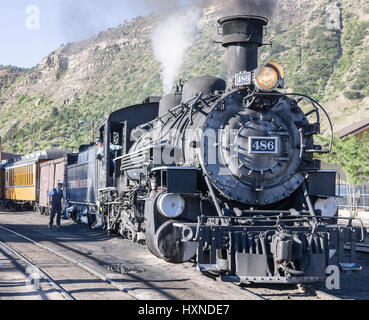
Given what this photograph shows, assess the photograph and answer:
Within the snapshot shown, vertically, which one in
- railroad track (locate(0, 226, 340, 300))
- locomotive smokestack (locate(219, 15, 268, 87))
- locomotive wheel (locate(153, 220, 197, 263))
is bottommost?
railroad track (locate(0, 226, 340, 300))

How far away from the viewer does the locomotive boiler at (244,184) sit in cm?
738

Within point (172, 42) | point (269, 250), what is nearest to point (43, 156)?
point (172, 42)

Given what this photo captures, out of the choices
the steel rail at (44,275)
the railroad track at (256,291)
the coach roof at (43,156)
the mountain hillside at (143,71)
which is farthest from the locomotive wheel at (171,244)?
the mountain hillside at (143,71)

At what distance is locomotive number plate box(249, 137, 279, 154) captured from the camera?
842cm

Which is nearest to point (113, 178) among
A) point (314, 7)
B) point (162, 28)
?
point (162, 28)

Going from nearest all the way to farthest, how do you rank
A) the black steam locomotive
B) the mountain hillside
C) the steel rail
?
the steel rail, the black steam locomotive, the mountain hillside

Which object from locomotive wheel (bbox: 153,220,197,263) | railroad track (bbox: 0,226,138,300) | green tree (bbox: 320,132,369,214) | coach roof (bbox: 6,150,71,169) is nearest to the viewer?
railroad track (bbox: 0,226,138,300)

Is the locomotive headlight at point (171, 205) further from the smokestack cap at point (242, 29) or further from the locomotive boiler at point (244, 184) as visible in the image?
the smokestack cap at point (242, 29)

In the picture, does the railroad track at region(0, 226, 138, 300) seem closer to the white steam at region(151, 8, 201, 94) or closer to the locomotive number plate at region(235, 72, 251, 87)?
the locomotive number plate at region(235, 72, 251, 87)

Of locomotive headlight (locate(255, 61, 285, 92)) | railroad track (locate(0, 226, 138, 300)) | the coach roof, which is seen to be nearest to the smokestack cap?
locomotive headlight (locate(255, 61, 285, 92))

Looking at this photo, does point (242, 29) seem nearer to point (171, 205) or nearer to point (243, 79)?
point (243, 79)

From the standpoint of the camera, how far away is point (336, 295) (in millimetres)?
7418

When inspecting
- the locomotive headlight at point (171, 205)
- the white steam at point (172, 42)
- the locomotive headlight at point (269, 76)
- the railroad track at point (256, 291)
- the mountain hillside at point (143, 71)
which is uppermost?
the mountain hillside at point (143, 71)

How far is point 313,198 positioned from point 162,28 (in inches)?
683
